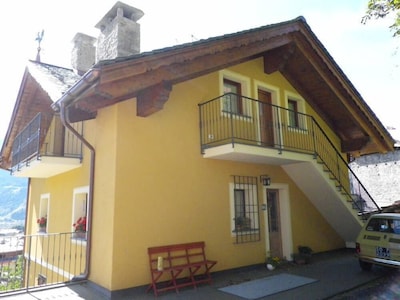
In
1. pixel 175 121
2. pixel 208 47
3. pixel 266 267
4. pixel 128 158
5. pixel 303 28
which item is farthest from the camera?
pixel 303 28

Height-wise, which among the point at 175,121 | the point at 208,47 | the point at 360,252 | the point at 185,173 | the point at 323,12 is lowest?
the point at 360,252

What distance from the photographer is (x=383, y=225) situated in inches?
300

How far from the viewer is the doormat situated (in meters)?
6.39

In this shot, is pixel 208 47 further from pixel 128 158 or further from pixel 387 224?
pixel 387 224

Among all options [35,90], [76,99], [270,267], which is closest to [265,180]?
[270,267]

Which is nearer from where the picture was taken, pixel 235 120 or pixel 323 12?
pixel 323 12

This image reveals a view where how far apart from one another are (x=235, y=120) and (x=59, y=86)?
16.1ft

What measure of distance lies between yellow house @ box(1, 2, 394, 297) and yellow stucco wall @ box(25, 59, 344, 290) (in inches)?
1.2

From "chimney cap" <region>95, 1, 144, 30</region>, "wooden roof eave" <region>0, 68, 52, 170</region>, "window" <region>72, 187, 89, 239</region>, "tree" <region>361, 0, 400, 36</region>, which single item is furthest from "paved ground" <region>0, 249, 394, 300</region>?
"chimney cap" <region>95, 1, 144, 30</region>

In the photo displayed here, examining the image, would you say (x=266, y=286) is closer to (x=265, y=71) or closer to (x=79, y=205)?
(x=79, y=205)

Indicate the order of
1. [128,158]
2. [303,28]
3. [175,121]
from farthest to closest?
[303,28]
[175,121]
[128,158]

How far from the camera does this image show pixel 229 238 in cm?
819

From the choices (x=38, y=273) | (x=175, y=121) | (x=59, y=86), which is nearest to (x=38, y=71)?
(x=59, y=86)

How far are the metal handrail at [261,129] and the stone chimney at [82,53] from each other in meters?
4.83
